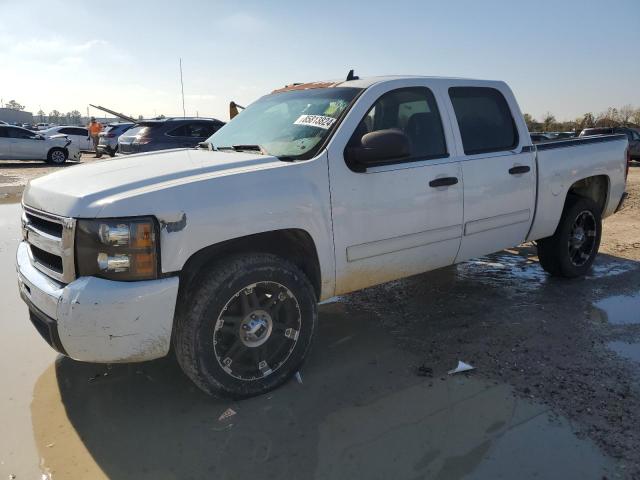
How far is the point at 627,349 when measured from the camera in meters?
3.68

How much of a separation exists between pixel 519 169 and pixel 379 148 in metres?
1.75

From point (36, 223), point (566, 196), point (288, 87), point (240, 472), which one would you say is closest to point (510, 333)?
point (566, 196)

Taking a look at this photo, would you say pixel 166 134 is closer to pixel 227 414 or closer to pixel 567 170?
pixel 567 170

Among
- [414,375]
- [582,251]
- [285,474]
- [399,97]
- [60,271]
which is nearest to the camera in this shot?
[285,474]

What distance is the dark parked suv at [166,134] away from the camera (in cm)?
1205

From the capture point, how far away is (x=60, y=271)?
2.74 meters

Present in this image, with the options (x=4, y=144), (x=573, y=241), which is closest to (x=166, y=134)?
(x=573, y=241)

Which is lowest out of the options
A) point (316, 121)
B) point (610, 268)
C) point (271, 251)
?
point (610, 268)

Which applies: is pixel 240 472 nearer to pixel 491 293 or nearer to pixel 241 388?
pixel 241 388

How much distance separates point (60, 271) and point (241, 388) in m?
1.21

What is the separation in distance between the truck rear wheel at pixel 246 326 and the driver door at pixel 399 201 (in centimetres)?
43

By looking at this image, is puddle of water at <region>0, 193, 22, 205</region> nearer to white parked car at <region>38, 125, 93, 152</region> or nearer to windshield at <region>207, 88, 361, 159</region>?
windshield at <region>207, 88, 361, 159</region>

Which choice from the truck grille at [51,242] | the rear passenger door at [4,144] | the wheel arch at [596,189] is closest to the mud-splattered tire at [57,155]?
the rear passenger door at [4,144]

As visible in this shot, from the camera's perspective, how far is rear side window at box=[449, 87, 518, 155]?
4.07 m
